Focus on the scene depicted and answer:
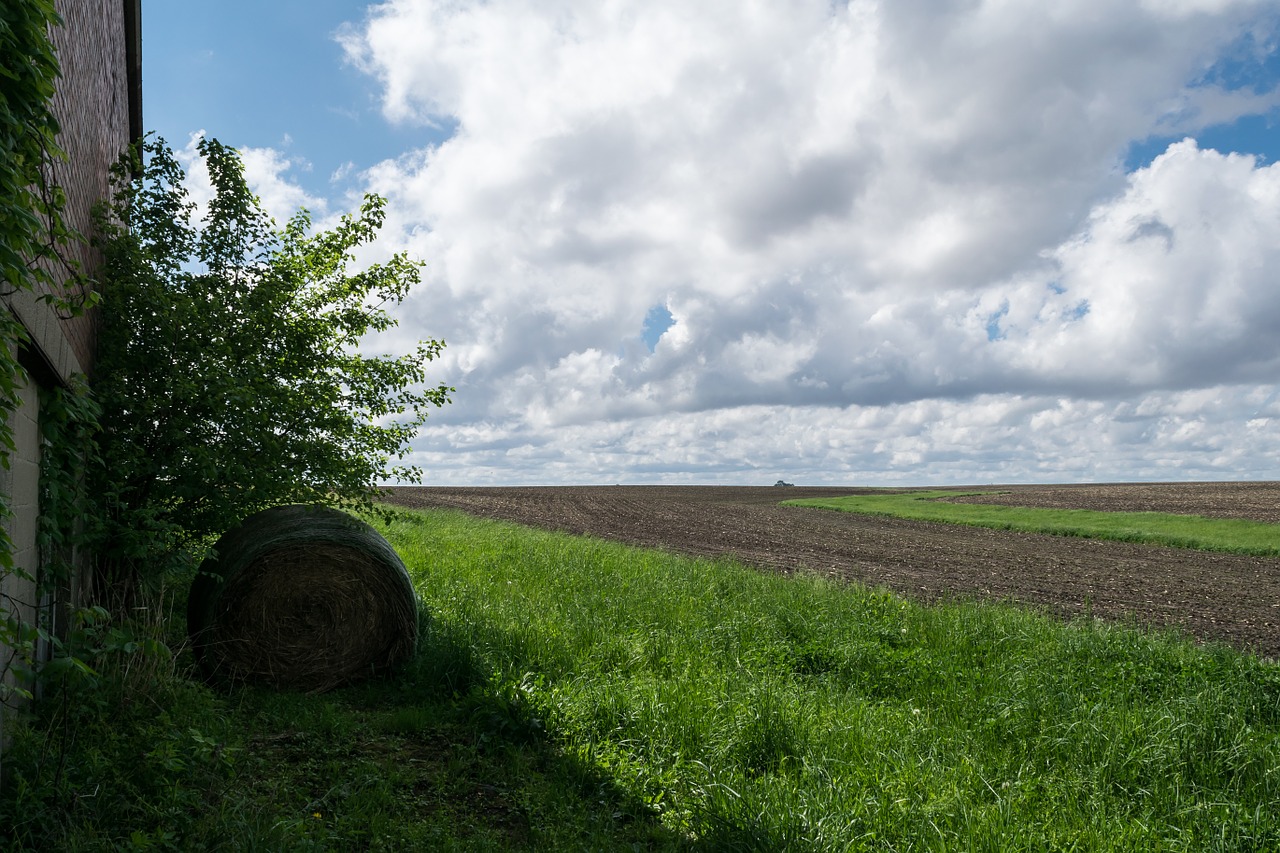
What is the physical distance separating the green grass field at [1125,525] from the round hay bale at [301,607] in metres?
25.6

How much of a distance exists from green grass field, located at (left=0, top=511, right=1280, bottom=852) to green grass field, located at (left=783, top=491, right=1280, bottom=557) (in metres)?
19.9

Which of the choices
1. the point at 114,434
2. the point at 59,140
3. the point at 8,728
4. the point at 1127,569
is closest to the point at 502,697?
the point at 8,728

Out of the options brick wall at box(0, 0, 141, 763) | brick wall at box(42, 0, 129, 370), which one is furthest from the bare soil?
brick wall at box(42, 0, 129, 370)

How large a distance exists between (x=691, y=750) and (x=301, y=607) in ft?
13.5

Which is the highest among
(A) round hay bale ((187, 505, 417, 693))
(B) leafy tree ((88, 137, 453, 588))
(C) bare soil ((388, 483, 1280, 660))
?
(B) leafy tree ((88, 137, 453, 588))

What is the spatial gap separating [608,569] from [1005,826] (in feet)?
29.6

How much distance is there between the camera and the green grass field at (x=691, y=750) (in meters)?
4.55

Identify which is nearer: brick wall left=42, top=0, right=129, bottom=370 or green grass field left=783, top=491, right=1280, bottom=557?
brick wall left=42, top=0, right=129, bottom=370

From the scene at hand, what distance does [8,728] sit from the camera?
4.90 metres

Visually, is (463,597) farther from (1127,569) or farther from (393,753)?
(1127,569)

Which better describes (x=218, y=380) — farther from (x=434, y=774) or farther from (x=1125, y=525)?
(x=1125, y=525)

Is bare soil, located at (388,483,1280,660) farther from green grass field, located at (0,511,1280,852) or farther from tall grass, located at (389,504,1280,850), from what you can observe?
tall grass, located at (389,504,1280,850)

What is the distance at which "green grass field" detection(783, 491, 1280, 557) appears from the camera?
81.9ft

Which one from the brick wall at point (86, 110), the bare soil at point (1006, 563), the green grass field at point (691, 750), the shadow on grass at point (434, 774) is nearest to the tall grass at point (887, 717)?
the green grass field at point (691, 750)
